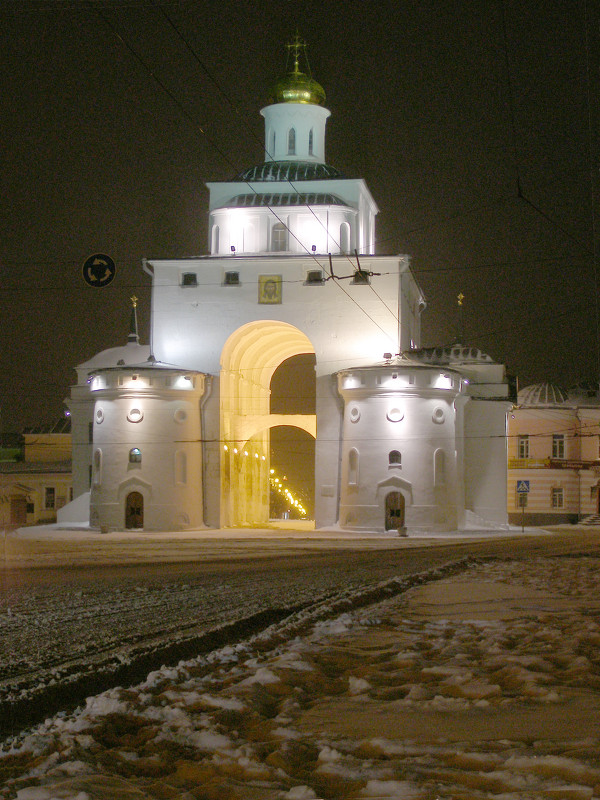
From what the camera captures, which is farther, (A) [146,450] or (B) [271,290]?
(B) [271,290]

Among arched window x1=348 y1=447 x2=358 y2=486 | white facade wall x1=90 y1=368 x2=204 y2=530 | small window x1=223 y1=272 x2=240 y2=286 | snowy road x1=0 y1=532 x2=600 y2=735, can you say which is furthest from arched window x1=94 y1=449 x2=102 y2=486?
snowy road x1=0 y1=532 x2=600 y2=735

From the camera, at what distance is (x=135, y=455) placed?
136 ft

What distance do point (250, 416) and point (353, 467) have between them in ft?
24.1

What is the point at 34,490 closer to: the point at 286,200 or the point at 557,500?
the point at 286,200

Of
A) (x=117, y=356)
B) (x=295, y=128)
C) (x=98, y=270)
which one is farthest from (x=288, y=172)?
(x=98, y=270)

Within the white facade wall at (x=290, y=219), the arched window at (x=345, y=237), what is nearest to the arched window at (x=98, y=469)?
the white facade wall at (x=290, y=219)

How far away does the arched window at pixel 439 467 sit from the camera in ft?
132

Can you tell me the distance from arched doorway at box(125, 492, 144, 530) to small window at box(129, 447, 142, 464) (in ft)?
4.54

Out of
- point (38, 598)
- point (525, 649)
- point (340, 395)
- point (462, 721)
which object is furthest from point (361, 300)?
point (462, 721)

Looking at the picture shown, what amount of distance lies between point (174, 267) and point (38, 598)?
107 ft

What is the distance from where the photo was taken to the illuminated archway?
44375 mm

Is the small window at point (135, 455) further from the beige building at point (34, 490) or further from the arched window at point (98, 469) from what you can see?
the beige building at point (34, 490)

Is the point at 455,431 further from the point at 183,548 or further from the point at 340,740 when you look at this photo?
the point at 340,740

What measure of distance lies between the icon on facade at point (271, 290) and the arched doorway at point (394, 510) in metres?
9.75
